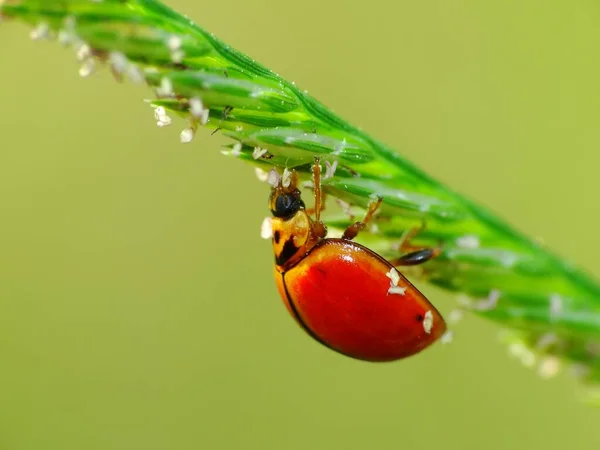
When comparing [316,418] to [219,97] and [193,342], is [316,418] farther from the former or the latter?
[219,97]

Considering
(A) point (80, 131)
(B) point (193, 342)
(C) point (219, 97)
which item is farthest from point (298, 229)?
(A) point (80, 131)

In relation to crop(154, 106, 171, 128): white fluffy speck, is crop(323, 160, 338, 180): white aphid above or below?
below

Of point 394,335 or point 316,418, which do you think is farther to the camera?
point 316,418

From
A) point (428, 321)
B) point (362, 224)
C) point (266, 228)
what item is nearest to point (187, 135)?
point (362, 224)

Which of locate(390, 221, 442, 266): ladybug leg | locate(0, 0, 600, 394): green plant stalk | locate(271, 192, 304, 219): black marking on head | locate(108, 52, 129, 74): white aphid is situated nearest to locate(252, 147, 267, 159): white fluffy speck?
locate(0, 0, 600, 394): green plant stalk

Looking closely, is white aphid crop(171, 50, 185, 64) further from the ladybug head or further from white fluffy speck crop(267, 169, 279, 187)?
the ladybug head

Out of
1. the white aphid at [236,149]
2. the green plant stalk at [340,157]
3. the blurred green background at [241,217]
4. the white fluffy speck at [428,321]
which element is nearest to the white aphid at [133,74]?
the green plant stalk at [340,157]
